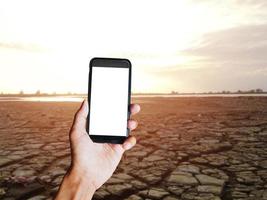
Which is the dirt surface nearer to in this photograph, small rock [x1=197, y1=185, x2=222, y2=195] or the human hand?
small rock [x1=197, y1=185, x2=222, y2=195]

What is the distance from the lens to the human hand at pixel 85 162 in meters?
1.71

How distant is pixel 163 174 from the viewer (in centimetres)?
479

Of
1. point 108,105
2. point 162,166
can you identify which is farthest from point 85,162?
point 162,166

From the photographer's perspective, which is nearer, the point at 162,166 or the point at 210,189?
the point at 210,189

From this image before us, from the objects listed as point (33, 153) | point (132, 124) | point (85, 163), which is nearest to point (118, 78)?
point (132, 124)

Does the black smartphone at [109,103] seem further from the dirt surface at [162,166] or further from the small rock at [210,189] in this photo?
the small rock at [210,189]

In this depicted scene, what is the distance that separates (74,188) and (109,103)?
59cm

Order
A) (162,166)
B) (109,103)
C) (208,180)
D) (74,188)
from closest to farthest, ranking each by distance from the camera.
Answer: (74,188) → (109,103) → (208,180) → (162,166)

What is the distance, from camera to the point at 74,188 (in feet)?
5.56

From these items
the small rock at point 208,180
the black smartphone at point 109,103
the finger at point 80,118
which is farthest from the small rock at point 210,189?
the finger at point 80,118

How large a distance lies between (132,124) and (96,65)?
436 millimetres

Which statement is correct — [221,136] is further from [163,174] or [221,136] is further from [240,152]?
[163,174]

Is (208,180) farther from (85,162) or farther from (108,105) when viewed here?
(85,162)

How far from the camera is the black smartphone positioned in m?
2.07
